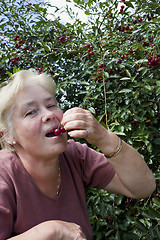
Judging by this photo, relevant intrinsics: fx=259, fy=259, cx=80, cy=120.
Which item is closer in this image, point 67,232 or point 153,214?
point 67,232

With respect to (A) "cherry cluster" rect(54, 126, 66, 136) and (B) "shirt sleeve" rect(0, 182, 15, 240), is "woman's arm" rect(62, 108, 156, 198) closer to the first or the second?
(A) "cherry cluster" rect(54, 126, 66, 136)

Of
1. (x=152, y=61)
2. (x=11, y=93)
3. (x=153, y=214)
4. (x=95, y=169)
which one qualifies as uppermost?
(x=11, y=93)

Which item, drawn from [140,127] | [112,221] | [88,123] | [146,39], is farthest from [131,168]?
[146,39]

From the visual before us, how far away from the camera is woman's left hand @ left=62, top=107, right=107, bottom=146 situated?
→ 1.17 m

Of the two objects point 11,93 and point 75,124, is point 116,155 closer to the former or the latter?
point 75,124

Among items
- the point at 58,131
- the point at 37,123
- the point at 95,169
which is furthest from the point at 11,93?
the point at 95,169

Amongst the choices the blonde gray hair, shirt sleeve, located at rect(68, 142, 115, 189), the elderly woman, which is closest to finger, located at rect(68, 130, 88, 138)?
the elderly woman

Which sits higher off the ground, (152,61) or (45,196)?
(152,61)

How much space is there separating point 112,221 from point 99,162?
0.70m

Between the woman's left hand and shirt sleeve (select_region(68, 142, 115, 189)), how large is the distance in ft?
1.20

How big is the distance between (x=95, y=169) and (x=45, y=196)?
14.2 inches

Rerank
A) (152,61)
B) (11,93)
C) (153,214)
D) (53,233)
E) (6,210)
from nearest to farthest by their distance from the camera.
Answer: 1. (53,233)
2. (6,210)
3. (11,93)
4. (153,214)
5. (152,61)

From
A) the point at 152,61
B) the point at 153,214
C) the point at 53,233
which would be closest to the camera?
the point at 53,233

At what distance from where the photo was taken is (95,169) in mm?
1571
